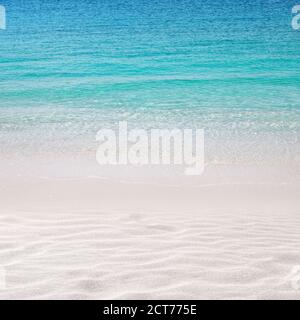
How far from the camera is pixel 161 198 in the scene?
16.3ft

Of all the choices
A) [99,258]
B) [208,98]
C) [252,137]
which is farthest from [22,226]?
[208,98]

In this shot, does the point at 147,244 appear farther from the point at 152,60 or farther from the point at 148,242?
the point at 152,60

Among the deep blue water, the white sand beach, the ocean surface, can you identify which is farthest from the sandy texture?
the deep blue water

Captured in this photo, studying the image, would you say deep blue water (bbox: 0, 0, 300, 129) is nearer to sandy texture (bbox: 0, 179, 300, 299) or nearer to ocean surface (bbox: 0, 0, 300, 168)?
ocean surface (bbox: 0, 0, 300, 168)

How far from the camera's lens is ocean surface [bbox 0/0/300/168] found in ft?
26.9

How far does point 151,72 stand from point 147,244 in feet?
30.9

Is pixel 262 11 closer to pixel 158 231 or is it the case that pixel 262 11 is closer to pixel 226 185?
pixel 226 185

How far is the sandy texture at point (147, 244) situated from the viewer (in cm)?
263

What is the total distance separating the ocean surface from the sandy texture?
2.12 meters

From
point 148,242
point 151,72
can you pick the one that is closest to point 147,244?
point 148,242

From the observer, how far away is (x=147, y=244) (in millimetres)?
3309

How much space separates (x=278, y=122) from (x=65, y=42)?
759 centimetres
